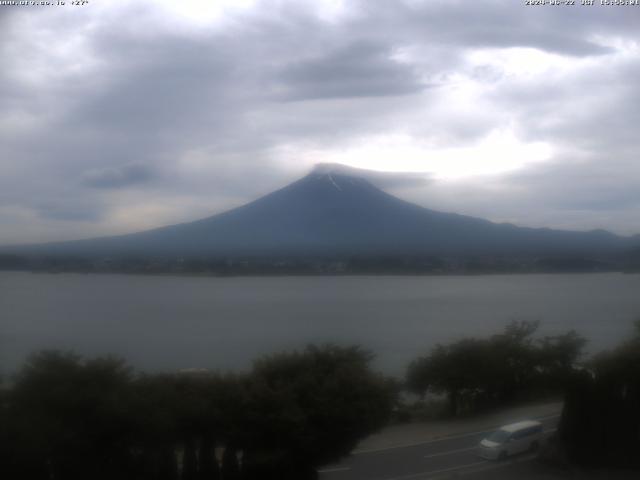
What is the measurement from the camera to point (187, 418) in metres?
7.82

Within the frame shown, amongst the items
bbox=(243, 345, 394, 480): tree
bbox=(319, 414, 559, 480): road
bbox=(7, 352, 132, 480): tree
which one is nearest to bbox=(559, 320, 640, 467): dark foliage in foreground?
bbox=(319, 414, 559, 480): road

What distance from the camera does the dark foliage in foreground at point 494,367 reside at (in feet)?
39.8

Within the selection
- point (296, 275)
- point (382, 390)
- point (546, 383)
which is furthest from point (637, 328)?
point (296, 275)

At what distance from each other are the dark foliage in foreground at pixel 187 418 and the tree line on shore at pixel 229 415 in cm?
1

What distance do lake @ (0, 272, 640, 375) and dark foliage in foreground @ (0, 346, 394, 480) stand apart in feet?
18.4

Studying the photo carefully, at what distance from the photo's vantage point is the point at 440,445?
9656mm

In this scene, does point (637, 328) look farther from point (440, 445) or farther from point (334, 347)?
point (334, 347)

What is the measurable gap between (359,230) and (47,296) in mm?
20627

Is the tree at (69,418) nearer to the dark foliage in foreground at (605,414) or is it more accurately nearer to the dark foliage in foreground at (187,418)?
the dark foliage in foreground at (187,418)

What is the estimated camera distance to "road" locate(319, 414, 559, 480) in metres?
8.14

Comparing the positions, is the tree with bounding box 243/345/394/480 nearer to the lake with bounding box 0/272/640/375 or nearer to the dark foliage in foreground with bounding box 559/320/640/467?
the dark foliage in foreground with bounding box 559/320/640/467

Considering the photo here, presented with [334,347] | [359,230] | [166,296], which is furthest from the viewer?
[359,230]

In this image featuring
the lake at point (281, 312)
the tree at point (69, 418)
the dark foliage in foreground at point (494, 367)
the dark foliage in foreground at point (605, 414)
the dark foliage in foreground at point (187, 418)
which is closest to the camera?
the tree at point (69, 418)

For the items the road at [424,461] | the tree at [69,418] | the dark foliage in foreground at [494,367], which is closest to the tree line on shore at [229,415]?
the tree at [69,418]
